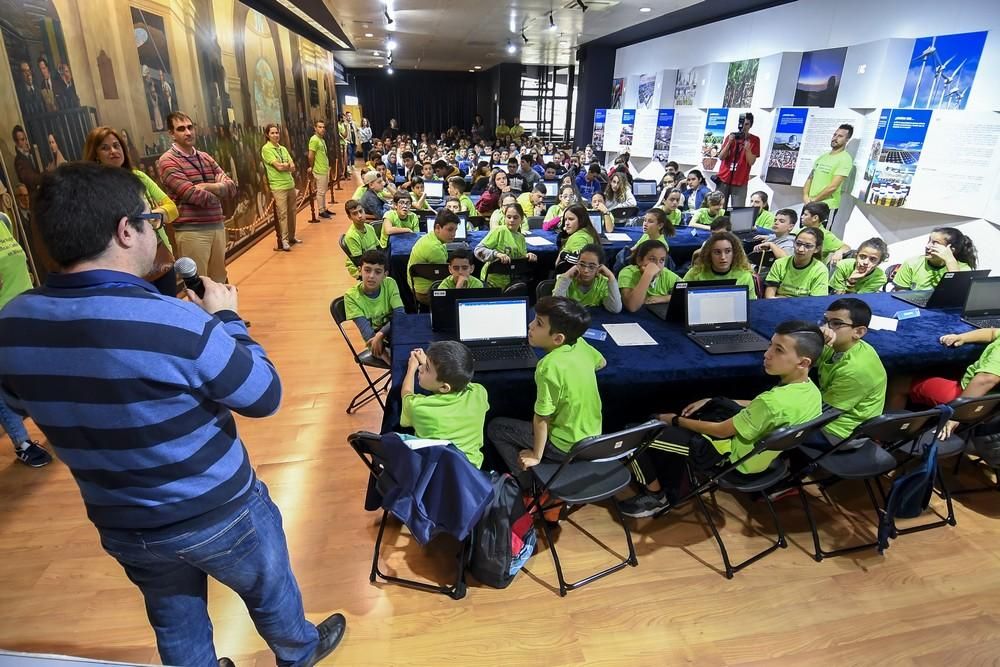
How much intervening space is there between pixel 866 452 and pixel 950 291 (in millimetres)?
1750

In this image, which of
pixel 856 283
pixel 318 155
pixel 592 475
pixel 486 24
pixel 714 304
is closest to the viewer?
pixel 592 475

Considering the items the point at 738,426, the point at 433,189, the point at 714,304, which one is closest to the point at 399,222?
the point at 433,189

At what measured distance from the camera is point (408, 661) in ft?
6.40

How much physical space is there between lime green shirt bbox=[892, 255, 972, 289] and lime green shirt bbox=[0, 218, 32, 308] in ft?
18.8

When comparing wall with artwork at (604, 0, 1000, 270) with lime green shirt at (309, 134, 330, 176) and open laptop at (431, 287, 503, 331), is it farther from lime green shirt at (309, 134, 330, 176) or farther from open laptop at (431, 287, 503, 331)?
lime green shirt at (309, 134, 330, 176)

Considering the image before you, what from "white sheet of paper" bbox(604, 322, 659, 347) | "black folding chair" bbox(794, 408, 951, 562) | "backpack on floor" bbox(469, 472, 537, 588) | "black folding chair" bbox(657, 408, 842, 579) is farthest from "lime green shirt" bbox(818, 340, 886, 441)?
"backpack on floor" bbox(469, 472, 537, 588)

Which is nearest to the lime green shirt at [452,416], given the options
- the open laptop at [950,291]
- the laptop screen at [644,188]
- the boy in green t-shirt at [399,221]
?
the boy in green t-shirt at [399,221]

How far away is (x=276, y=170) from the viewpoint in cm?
708

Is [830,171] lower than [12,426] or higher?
higher

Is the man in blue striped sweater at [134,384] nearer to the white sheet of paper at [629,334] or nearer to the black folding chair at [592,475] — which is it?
the black folding chair at [592,475]

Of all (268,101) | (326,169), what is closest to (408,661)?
(268,101)

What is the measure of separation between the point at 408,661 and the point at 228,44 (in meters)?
7.59

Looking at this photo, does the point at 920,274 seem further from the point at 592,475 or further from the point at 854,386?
the point at 592,475

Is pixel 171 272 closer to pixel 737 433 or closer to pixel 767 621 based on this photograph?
pixel 737 433
